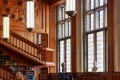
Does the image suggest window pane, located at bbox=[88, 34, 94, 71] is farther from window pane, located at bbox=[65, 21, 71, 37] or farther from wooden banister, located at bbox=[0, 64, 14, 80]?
wooden banister, located at bbox=[0, 64, 14, 80]

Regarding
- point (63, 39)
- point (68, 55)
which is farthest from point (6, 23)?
point (63, 39)

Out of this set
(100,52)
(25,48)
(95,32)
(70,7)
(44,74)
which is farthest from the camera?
(25,48)

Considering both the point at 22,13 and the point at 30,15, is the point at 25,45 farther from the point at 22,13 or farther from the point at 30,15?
the point at 30,15

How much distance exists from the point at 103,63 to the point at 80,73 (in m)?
1.06

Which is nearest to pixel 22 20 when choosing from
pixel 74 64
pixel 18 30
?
pixel 18 30

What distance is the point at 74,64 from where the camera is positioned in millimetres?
11617

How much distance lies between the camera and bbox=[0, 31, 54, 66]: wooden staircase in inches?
503

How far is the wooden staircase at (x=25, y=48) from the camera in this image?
12.8 metres

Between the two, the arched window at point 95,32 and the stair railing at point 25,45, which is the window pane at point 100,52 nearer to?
the arched window at point 95,32

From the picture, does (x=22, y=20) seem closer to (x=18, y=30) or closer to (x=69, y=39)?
(x=18, y=30)

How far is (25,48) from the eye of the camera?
13609 mm

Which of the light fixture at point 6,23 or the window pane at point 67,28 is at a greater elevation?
the window pane at point 67,28

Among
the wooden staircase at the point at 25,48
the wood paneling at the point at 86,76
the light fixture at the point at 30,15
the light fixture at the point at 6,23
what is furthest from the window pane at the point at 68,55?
the light fixture at the point at 30,15

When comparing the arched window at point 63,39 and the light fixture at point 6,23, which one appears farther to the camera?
the arched window at point 63,39
